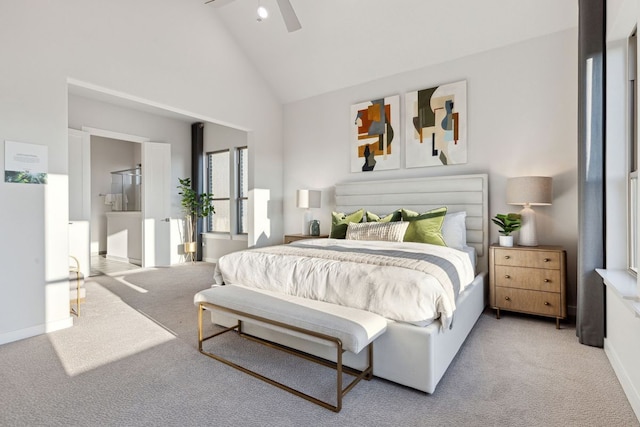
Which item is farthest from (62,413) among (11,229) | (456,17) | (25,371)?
(456,17)

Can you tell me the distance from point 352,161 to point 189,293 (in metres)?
2.89

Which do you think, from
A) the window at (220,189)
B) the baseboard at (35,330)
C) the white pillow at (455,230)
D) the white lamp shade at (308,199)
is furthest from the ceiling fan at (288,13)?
the window at (220,189)

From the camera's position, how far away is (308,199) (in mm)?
4887

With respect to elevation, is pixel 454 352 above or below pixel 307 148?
below

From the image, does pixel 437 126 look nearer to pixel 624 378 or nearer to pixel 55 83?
pixel 624 378

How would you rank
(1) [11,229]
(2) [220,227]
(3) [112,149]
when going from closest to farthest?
(1) [11,229], (2) [220,227], (3) [112,149]

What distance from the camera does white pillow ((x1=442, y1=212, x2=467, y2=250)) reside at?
3.51m

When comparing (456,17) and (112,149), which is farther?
(112,149)

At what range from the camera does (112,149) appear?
7812 millimetres

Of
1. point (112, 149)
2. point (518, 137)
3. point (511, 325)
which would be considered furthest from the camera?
point (112, 149)

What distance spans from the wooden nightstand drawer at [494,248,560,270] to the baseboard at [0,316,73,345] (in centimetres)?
418

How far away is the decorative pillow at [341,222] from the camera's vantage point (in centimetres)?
416

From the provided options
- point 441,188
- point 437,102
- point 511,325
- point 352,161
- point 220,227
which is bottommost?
point 511,325

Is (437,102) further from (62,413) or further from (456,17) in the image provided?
(62,413)
